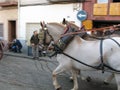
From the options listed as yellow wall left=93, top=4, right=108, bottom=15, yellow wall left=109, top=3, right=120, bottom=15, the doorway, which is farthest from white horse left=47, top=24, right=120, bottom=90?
the doorway

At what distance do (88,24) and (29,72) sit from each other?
23.8 feet

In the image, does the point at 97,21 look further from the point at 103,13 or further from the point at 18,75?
the point at 18,75

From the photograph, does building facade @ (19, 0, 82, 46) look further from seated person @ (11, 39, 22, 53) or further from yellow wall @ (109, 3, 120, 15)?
yellow wall @ (109, 3, 120, 15)

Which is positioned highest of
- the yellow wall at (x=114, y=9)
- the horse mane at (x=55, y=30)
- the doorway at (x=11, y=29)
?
the yellow wall at (x=114, y=9)

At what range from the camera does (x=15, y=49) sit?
19.8 m

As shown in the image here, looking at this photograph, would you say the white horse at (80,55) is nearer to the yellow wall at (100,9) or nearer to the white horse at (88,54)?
the white horse at (88,54)

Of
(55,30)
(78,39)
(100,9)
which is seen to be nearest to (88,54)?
(78,39)

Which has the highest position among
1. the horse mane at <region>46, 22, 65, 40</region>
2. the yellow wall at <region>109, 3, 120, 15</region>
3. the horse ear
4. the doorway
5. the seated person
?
the yellow wall at <region>109, 3, 120, 15</region>

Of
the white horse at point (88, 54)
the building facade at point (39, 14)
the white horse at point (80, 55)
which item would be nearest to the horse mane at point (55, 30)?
the white horse at point (80, 55)

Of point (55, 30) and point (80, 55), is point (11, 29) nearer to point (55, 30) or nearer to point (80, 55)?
point (55, 30)

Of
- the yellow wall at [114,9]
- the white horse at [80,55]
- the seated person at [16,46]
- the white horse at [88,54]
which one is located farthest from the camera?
the seated person at [16,46]

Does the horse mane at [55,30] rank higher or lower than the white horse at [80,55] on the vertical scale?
higher

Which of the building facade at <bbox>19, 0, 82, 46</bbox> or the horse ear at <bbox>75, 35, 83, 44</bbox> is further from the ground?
the building facade at <bbox>19, 0, 82, 46</bbox>

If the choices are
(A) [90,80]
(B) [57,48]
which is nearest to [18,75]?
(A) [90,80]
